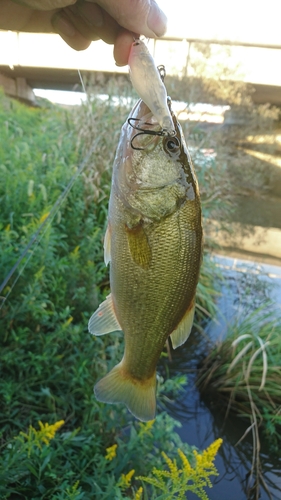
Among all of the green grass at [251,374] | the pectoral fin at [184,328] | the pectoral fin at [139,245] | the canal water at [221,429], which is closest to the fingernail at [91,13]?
the pectoral fin at [139,245]

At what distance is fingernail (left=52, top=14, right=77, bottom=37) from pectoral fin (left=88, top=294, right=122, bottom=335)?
1.09 m

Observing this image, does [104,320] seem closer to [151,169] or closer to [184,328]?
[184,328]

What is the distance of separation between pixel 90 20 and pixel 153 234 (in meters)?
0.89

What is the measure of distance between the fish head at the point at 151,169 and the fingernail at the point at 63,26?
2.15ft

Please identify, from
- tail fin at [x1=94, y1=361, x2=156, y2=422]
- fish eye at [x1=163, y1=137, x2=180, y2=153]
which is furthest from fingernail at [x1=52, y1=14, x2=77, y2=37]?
tail fin at [x1=94, y1=361, x2=156, y2=422]

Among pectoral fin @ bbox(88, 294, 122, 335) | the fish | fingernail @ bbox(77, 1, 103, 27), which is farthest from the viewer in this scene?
fingernail @ bbox(77, 1, 103, 27)

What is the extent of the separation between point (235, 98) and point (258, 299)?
4.16m

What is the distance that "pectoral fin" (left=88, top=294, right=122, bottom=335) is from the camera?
1.26 meters

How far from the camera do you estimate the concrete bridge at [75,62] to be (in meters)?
4.61

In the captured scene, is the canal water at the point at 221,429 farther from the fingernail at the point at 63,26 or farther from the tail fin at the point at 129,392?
the fingernail at the point at 63,26

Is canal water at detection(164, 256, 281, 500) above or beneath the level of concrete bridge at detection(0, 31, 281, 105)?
beneath

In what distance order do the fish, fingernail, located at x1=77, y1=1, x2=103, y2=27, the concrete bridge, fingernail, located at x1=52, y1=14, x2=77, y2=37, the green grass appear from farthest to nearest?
the concrete bridge → the green grass → fingernail, located at x1=52, y1=14, x2=77, y2=37 → fingernail, located at x1=77, y1=1, x2=103, y2=27 → the fish

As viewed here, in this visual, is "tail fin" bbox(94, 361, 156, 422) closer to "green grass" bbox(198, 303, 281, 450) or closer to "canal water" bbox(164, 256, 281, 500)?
"canal water" bbox(164, 256, 281, 500)

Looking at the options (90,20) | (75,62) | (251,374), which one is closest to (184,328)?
(90,20)
